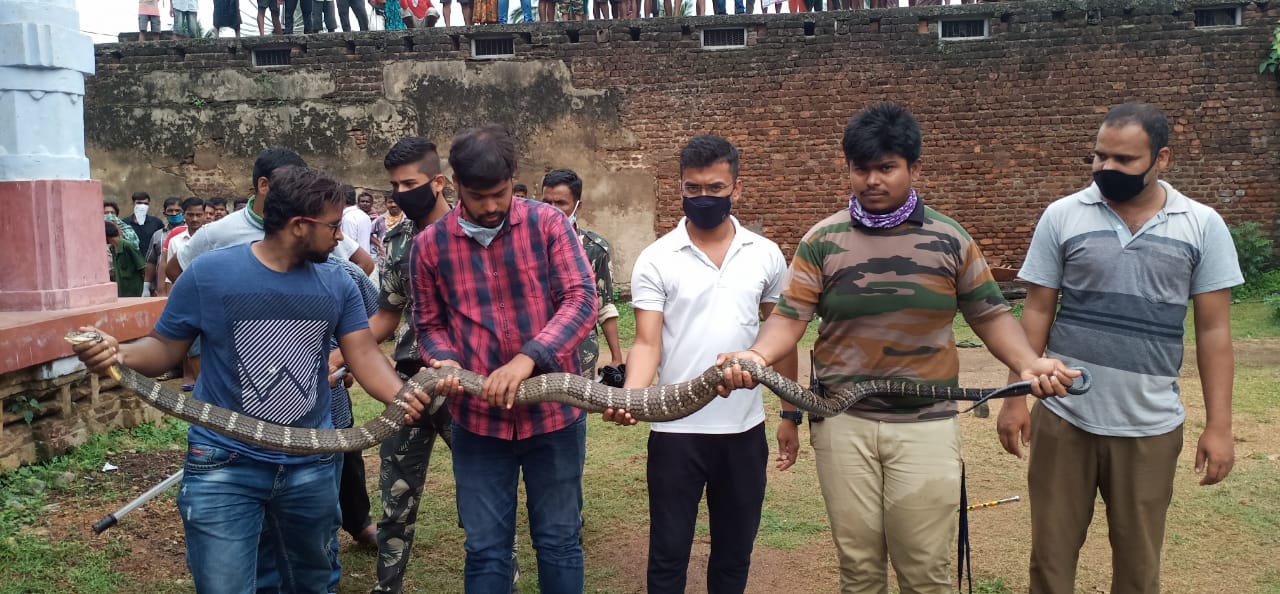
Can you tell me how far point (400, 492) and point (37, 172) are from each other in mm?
4592

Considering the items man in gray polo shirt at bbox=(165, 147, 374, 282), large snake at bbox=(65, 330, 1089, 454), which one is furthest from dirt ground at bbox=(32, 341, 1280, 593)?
man in gray polo shirt at bbox=(165, 147, 374, 282)

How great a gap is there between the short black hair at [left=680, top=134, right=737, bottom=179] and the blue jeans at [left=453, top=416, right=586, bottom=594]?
1279 millimetres

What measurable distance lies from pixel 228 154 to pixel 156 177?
1.47 metres

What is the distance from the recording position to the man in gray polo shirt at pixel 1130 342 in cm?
376

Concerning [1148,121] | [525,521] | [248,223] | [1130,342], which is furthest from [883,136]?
[525,521]

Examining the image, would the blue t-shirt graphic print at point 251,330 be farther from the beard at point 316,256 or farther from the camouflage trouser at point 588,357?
the camouflage trouser at point 588,357

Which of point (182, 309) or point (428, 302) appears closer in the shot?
point (182, 309)

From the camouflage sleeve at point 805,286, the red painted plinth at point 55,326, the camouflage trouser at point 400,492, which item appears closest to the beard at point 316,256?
the camouflage trouser at point 400,492

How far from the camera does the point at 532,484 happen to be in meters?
3.78

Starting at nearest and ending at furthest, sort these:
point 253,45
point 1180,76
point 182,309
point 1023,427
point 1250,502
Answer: point 182,309, point 1023,427, point 1250,502, point 1180,76, point 253,45

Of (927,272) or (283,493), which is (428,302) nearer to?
(283,493)

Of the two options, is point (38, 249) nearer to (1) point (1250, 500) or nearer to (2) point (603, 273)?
(2) point (603, 273)

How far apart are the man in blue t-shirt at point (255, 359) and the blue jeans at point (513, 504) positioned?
0.34m

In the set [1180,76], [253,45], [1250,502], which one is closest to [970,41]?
[1180,76]
